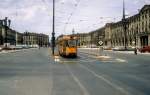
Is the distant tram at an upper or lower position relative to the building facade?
lower

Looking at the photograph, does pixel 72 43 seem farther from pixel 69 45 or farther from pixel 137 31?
pixel 137 31

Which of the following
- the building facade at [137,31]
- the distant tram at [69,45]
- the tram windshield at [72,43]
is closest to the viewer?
the distant tram at [69,45]

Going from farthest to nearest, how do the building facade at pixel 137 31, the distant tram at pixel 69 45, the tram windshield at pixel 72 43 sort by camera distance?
the building facade at pixel 137 31
the tram windshield at pixel 72 43
the distant tram at pixel 69 45

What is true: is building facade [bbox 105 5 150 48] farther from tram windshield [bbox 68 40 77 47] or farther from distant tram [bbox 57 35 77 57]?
distant tram [bbox 57 35 77 57]

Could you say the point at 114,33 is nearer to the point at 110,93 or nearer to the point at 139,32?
the point at 139,32

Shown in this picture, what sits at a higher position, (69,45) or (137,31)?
(137,31)

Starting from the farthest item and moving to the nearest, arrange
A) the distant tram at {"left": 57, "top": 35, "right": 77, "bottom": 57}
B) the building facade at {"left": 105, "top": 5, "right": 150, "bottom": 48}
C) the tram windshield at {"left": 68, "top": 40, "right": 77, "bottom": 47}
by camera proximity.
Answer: the building facade at {"left": 105, "top": 5, "right": 150, "bottom": 48}
the tram windshield at {"left": 68, "top": 40, "right": 77, "bottom": 47}
the distant tram at {"left": 57, "top": 35, "right": 77, "bottom": 57}

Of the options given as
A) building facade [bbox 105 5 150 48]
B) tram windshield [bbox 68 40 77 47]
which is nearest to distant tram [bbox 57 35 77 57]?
tram windshield [bbox 68 40 77 47]

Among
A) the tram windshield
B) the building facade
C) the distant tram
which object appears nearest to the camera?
the distant tram

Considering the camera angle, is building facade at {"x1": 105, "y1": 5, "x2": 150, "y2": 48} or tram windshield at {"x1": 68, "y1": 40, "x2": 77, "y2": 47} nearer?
tram windshield at {"x1": 68, "y1": 40, "x2": 77, "y2": 47}

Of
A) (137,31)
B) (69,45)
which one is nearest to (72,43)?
(69,45)

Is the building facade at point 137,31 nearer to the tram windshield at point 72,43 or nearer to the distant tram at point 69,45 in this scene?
the tram windshield at point 72,43

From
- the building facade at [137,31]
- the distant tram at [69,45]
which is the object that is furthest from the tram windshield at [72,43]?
the building facade at [137,31]

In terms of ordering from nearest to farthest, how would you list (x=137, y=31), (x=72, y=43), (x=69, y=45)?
(x=69, y=45)
(x=72, y=43)
(x=137, y=31)
